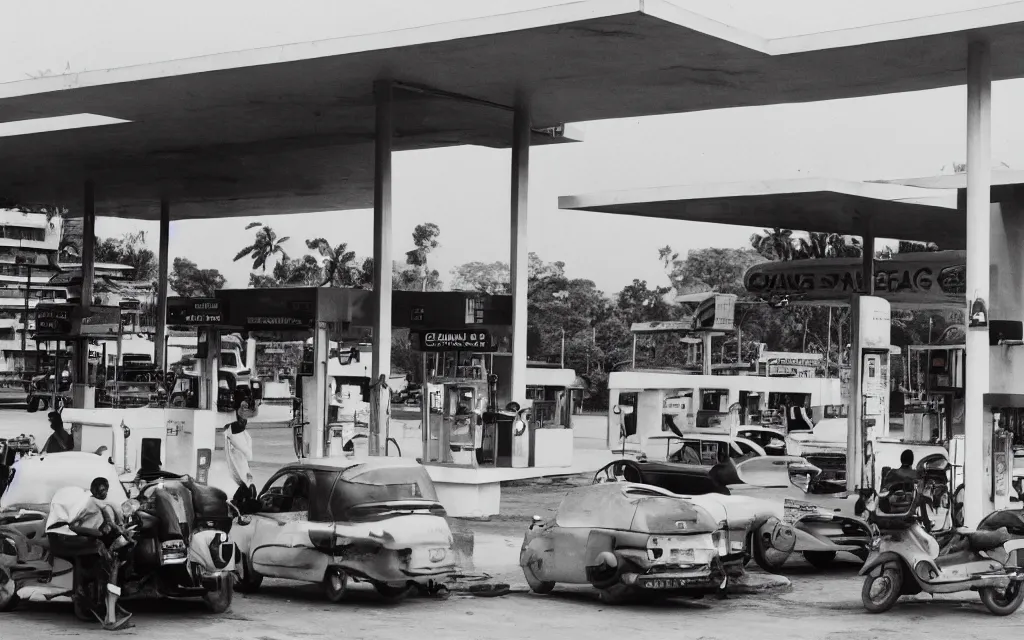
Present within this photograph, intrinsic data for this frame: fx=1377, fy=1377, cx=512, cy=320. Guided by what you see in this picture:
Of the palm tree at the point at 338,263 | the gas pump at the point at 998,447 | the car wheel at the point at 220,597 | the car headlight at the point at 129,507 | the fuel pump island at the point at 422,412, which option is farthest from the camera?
the palm tree at the point at 338,263

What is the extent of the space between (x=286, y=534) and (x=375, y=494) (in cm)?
96

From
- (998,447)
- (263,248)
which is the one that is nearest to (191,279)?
(263,248)

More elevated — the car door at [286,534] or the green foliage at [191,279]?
the green foliage at [191,279]

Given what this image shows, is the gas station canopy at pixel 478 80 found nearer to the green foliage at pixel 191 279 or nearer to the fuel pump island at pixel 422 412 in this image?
the fuel pump island at pixel 422 412

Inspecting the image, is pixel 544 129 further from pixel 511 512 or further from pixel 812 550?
pixel 812 550

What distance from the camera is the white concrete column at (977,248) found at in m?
16.4

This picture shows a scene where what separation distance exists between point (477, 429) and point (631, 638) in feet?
57.2

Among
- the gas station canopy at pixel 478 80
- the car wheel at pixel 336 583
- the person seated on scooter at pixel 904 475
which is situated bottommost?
the car wheel at pixel 336 583

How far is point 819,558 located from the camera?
1605 centimetres

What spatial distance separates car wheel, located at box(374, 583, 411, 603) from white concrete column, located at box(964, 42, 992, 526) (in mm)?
7142

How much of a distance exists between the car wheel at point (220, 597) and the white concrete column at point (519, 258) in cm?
1203

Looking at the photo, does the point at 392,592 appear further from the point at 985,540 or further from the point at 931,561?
Answer: the point at 985,540

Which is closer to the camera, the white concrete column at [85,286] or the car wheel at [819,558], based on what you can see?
the car wheel at [819,558]

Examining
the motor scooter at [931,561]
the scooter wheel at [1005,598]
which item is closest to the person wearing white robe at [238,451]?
the motor scooter at [931,561]
